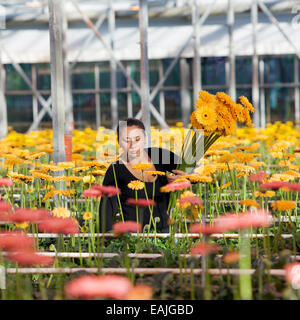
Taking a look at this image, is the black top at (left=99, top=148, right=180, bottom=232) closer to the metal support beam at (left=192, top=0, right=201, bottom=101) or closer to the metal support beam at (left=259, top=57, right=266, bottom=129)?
the metal support beam at (left=192, top=0, right=201, bottom=101)

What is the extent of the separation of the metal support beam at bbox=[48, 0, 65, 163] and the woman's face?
610mm

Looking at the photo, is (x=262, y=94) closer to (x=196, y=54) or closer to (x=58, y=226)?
(x=196, y=54)

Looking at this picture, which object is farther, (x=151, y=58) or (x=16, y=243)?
(x=151, y=58)

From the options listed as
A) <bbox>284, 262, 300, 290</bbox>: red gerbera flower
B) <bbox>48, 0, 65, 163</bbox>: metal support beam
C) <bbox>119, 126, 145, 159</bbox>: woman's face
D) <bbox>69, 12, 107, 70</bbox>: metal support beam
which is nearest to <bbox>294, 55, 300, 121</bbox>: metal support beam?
<bbox>69, 12, 107, 70</bbox>: metal support beam

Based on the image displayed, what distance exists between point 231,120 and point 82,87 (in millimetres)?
8967

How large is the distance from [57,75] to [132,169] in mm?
790

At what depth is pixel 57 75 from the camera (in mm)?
3090

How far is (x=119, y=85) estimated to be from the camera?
1059 cm

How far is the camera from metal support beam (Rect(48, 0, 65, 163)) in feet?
9.98

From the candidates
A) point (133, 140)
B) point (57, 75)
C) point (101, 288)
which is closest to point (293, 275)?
point (101, 288)

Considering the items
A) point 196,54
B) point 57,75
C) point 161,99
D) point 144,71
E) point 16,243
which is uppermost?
point 196,54
